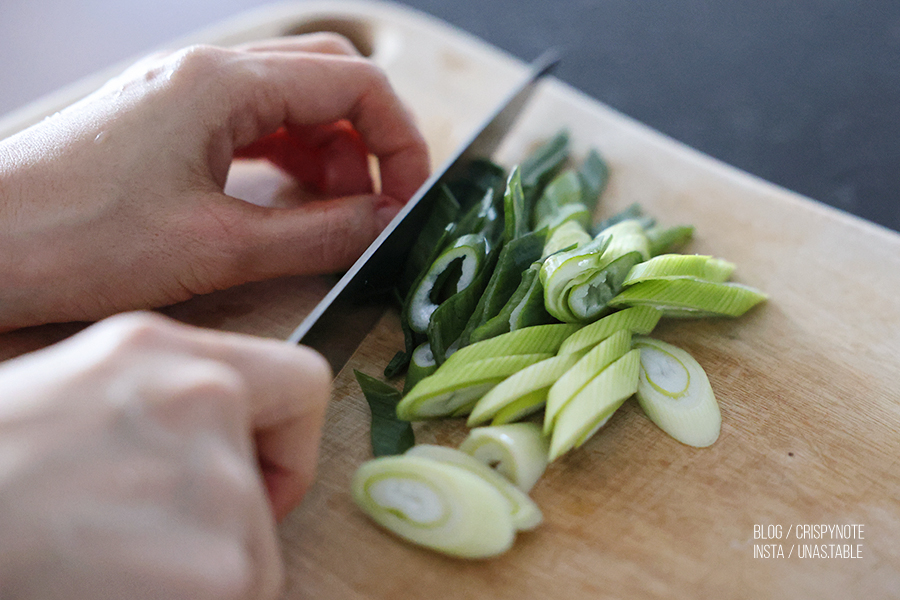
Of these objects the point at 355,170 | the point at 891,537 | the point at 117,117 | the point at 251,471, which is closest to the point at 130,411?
the point at 251,471

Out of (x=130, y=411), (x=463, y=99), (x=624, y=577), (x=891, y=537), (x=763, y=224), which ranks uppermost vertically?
(x=130, y=411)

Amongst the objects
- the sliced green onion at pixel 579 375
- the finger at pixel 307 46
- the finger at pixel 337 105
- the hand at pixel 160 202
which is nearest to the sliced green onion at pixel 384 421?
the sliced green onion at pixel 579 375

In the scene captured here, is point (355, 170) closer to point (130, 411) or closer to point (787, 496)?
point (130, 411)

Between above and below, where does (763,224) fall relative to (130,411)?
below

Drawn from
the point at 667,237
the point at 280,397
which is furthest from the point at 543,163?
the point at 280,397

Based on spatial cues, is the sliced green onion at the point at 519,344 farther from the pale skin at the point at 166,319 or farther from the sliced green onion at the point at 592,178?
the sliced green onion at the point at 592,178

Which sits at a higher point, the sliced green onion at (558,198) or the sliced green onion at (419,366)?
the sliced green onion at (558,198)

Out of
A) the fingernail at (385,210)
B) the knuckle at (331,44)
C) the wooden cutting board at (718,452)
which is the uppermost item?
the knuckle at (331,44)
